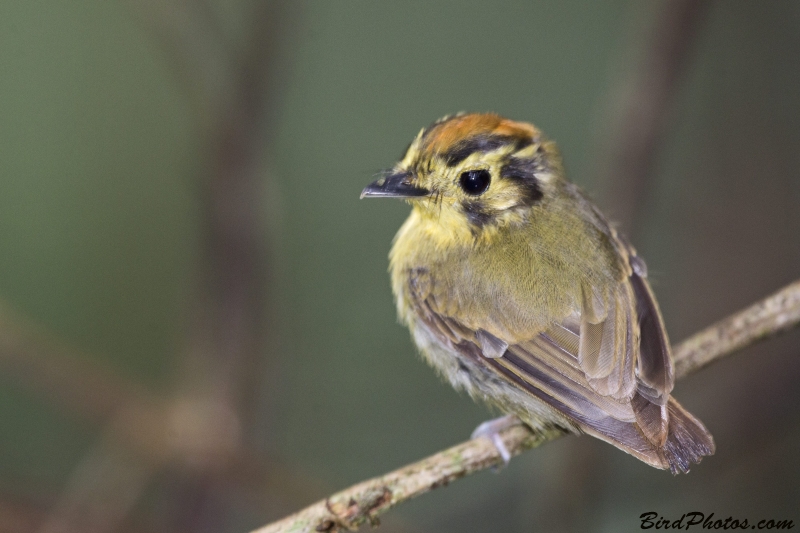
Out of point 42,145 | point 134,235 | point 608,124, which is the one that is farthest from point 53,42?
point 608,124

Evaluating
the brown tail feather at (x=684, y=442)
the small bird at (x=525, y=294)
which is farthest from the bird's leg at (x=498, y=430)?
the brown tail feather at (x=684, y=442)

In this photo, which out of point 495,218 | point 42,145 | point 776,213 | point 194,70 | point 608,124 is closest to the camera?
point 495,218

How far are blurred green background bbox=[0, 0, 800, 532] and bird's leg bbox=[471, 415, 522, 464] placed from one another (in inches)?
42.9

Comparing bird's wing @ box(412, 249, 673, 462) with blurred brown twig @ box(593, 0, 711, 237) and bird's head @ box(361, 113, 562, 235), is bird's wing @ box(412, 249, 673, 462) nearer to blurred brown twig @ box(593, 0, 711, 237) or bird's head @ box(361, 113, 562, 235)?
bird's head @ box(361, 113, 562, 235)

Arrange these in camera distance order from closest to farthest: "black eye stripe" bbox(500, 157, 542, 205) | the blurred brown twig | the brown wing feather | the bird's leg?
the brown wing feather
the bird's leg
"black eye stripe" bbox(500, 157, 542, 205)
the blurred brown twig

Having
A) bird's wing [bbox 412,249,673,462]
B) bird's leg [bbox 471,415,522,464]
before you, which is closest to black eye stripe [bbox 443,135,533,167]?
bird's wing [bbox 412,249,673,462]

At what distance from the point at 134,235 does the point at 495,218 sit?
332 centimetres

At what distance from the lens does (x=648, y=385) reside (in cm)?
280

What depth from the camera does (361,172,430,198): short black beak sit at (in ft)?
10.2

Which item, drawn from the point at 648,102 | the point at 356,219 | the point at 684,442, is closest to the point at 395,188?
the point at 684,442

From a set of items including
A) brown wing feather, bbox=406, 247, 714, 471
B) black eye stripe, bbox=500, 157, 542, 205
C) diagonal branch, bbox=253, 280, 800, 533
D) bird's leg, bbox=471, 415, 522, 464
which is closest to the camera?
diagonal branch, bbox=253, 280, 800, 533

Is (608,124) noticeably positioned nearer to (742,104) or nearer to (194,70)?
(742,104)

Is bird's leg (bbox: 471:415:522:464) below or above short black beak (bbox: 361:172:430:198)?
below

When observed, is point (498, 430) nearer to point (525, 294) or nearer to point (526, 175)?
point (525, 294)
